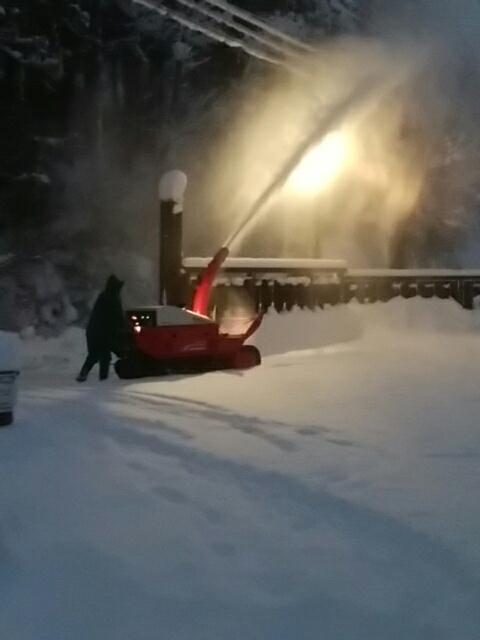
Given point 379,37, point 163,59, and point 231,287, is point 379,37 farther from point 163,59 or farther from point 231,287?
point 231,287

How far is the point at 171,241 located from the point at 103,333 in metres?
3.29

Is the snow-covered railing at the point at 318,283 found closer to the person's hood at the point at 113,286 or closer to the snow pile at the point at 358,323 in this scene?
the snow pile at the point at 358,323

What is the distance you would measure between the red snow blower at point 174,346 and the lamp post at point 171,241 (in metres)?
2.33

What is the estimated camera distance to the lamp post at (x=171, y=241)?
1314cm

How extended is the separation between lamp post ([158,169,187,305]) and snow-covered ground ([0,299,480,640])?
4.68 m

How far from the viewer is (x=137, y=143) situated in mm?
18656

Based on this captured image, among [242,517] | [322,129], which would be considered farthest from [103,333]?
[322,129]

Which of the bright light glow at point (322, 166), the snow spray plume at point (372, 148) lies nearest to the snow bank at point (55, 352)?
the snow spray plume at point (372, 148)

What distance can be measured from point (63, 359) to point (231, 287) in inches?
117

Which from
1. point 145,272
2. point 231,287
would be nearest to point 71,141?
point 145,272

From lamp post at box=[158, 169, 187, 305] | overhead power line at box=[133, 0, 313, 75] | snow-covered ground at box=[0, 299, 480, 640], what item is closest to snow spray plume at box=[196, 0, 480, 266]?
overhead power line at box=[133, 0, 313, 75]

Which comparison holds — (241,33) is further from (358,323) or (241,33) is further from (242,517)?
(242,517)

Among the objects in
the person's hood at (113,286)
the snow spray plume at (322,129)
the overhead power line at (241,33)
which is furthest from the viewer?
the overhead power line at (241,33)

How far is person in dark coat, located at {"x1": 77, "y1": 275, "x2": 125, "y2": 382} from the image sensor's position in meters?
10.3
